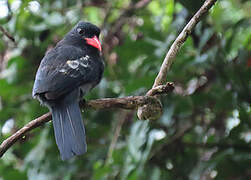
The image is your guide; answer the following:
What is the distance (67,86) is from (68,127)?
30 cm

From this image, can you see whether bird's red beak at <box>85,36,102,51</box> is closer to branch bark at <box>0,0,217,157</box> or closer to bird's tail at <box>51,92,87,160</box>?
bird's tail at <box>51,92,87,160</box>

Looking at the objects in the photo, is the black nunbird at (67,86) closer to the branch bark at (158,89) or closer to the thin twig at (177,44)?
the branch bark at (158,89)

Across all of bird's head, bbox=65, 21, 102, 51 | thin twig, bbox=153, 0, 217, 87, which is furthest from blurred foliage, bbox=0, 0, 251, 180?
thin twig, bbox=153, 0, 217, 87

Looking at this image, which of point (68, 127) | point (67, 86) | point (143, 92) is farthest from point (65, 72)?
point (143, 92)

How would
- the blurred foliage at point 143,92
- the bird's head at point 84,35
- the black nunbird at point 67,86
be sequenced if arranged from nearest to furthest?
the black nunbird at point 67,86 < the blurred foliage at point 143,92 < the bird's head at point 84,35

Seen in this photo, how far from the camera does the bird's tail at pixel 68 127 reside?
2576 mm

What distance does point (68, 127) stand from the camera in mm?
2775

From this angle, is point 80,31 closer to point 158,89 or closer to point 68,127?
point 68,127

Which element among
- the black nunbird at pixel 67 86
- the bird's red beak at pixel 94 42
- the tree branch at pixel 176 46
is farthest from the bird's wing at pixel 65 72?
the tree branch at pixel 176 46

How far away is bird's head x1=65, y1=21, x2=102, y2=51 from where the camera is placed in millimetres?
3723

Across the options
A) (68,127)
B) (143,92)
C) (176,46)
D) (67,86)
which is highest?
(176,46)

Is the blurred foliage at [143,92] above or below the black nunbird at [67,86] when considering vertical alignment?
below

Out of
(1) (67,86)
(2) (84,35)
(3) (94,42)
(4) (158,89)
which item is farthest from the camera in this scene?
(2) (84,35)

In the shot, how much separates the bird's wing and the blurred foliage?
0.28m
